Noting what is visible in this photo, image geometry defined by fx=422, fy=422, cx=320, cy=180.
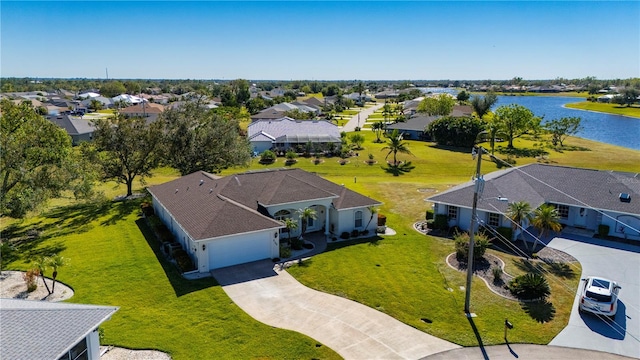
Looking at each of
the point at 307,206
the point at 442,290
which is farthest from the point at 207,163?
the point at 442,290

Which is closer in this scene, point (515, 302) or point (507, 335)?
point (507, 335)

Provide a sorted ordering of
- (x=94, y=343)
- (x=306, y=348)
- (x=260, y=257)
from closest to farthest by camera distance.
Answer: (x=94, y=343)
(x=306, y=348)
(x=260, y=257)

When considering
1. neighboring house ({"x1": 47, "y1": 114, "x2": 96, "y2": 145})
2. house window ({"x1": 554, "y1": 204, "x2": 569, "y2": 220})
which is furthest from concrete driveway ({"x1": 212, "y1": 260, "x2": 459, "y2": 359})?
neighboring house ({"x1": 47, "y1": 114, "x2": 96, "y2": 145})

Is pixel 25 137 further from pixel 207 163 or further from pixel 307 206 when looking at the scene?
pixel 307 206

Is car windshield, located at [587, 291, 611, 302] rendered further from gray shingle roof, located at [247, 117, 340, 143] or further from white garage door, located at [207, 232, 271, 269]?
gray shingle roof, located at [247, 117, 340, 143]

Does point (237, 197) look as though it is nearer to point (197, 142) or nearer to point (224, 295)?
point (224, 295)

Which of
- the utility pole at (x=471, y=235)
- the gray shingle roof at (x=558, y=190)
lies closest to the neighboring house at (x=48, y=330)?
the utility pole at (x=471, y=235)

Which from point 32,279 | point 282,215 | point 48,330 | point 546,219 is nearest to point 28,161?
point 32,279
